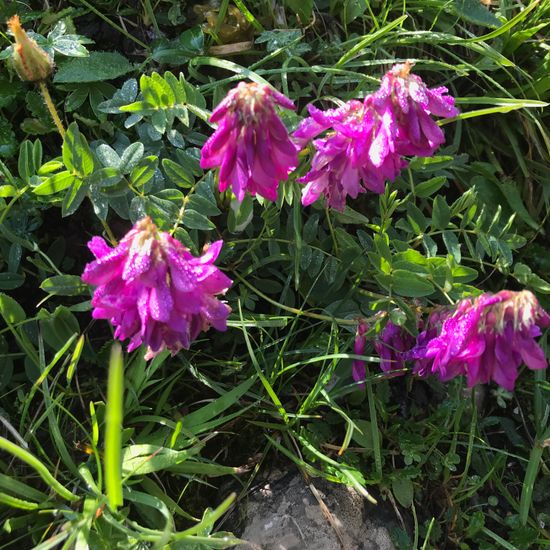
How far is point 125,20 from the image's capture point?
2.44 m

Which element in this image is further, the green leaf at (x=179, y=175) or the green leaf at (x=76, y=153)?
the green leaf at (x=179, y=175)

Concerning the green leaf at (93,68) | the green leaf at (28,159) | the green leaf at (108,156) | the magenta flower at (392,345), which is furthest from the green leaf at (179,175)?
the magenta flower at (392,345)

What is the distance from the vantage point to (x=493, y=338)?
1.73 m

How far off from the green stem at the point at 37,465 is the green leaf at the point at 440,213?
1.28 meters

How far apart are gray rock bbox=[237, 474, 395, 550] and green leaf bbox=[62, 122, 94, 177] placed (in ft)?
3.37

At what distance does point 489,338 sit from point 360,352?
1.43ft

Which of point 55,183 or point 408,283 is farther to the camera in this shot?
point 408,283

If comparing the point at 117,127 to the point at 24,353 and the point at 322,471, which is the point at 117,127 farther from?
the point at 322,471

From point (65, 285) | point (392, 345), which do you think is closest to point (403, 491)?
point (392, 345)

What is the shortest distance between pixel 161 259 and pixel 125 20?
1278 mm

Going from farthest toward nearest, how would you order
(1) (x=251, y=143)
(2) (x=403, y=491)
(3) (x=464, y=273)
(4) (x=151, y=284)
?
1. (2) (x=403, y=491)
2. (3) (x=464, y=273)
3. (1) (x=251, y=143)
4. (4) (x=151, y=284)

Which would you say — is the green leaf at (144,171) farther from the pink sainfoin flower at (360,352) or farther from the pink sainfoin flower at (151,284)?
the pink sainfoin flower at (360,352)

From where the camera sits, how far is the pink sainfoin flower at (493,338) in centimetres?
165

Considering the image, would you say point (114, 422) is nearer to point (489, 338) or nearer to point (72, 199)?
point (72, 199)
